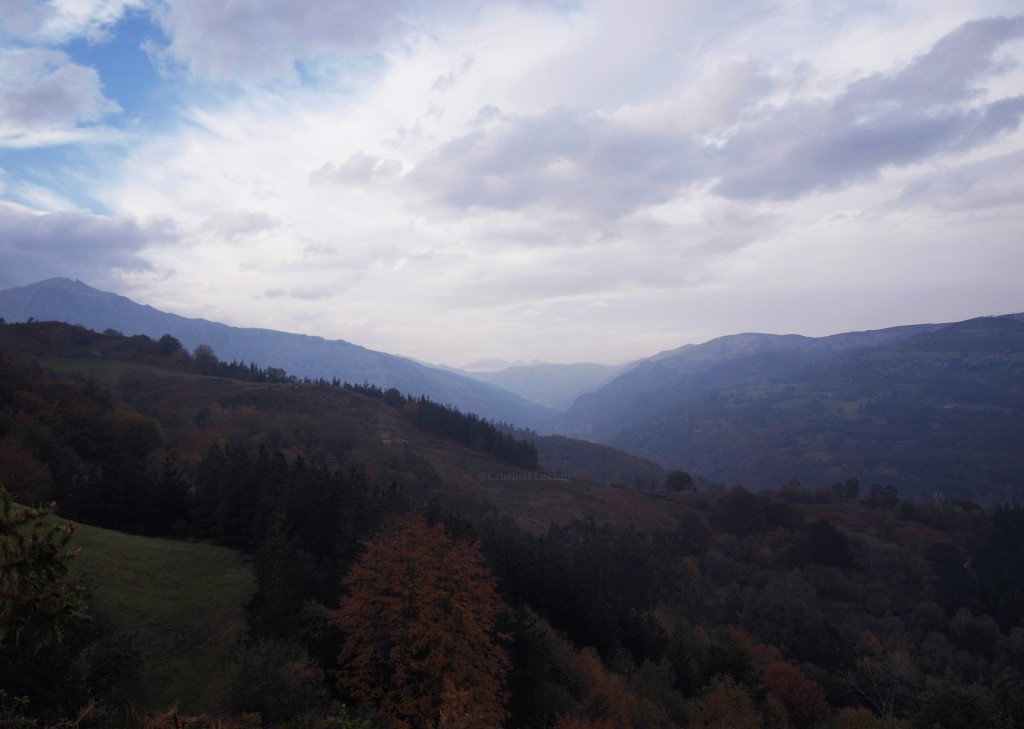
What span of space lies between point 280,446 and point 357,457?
44.3ft

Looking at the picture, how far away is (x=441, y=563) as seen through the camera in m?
21.7

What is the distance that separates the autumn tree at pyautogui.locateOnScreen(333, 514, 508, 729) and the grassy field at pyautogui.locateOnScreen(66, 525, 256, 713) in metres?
4.65

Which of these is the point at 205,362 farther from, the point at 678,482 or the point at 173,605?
the point at 173,605

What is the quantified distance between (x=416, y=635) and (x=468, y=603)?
2.35 m

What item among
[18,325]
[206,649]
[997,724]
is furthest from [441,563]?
[18,325]

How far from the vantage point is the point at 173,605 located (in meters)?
23.8

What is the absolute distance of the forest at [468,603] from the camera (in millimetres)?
15328

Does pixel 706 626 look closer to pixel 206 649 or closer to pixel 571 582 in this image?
pixel 571 582

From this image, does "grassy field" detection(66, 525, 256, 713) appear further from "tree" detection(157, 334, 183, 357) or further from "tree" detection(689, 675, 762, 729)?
"tree" detection(157, 334, 183, 357)

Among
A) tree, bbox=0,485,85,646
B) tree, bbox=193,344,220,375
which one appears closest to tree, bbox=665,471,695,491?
tree, bbox=193,344,220,375

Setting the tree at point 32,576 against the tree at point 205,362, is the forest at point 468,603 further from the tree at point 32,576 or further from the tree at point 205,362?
the tree at point 205,362

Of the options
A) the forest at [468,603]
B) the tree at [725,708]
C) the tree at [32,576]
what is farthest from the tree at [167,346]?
the tree at [32,576]

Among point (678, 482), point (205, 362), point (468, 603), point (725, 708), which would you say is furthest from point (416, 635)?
point (205, 362)

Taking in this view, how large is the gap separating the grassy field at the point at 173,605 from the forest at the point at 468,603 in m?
1.27
